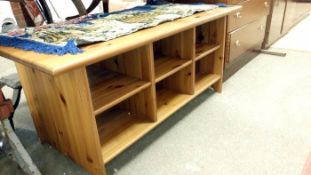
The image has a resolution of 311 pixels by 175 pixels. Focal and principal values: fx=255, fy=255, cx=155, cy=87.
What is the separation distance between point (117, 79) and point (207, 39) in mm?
723

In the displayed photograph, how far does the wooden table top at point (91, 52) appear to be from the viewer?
0.73 m

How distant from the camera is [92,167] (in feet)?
3.41

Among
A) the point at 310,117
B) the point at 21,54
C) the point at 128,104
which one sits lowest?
the point at 310,117

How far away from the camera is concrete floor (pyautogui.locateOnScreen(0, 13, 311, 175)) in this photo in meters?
1.11

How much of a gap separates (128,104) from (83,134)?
0.38 m

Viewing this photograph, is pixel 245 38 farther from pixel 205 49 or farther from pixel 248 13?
pixel 205 49

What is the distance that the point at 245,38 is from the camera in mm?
1894

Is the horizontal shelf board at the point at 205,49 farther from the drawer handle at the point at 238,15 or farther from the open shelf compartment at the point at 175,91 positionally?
the drawer handle at the point at 238,15

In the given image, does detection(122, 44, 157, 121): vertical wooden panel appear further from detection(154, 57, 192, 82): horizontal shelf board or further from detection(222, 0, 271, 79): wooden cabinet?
detection(222, 0, 271, 79): wooden cabinet

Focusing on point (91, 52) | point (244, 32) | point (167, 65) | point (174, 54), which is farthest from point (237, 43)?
point (91, 52)

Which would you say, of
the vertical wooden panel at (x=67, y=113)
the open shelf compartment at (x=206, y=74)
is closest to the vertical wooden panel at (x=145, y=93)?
the vertical wooden panel at (x=67, y=113)

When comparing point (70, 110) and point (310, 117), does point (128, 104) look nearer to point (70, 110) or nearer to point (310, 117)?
point (70, 110)

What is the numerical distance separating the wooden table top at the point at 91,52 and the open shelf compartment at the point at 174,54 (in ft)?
0.51

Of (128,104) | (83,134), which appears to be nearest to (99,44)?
(83,134)
